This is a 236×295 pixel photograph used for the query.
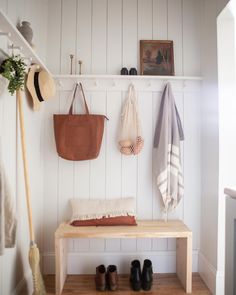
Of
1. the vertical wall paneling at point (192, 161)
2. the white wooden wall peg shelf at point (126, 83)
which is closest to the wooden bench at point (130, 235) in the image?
the vertical wall paneling at point (192, 161)

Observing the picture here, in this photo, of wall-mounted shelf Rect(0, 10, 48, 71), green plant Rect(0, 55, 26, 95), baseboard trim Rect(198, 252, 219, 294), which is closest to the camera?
wall-mounted shelf Rect(0, 10, 48, 71)

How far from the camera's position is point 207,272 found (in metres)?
1.97

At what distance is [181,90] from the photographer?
220cm

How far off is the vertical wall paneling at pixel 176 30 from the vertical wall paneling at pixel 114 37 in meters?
0.45

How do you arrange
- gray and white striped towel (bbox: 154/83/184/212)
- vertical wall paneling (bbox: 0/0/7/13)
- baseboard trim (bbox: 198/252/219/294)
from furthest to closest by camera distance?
gray and white striped towel (bbox: 154/83/184/212) → baseboard trim (bbox: 198/252/219/294) → vertical wall paneling (bbox: 0/0/7/13)

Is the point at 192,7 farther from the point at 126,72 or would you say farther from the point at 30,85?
the point at 30,85

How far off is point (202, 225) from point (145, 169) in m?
0.69

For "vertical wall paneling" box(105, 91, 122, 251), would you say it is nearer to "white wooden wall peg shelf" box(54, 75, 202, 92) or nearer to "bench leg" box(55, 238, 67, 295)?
"white wooden wall peg shelf" box(54, 75, 202, 92)

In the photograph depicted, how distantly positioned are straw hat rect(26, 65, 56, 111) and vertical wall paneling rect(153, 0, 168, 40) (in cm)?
107

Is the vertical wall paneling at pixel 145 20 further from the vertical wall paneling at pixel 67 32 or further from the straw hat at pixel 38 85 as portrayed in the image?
the straw hat at pixel 38 85

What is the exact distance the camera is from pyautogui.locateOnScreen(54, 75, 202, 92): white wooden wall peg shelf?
2.15 m

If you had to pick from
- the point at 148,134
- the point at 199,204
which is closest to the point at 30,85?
the point at 148,134

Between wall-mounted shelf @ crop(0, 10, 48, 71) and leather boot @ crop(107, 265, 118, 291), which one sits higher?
wall-mounted shelf @ crop(0, 10, 48, 71)

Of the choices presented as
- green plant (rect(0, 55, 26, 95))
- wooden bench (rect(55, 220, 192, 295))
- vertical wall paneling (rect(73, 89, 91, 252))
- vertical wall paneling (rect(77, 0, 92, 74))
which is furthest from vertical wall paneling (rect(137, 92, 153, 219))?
green plant (rect(0, 55, 26, 95))
